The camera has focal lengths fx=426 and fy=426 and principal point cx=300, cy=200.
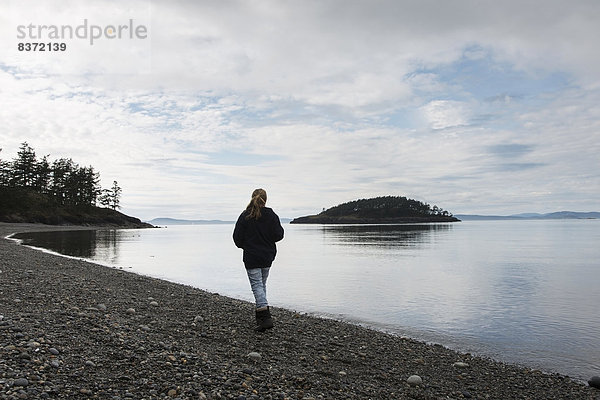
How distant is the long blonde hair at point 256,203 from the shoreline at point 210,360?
293 centimetres

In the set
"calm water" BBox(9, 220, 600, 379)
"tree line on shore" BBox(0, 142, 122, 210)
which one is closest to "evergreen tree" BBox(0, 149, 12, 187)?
"tree line on shore" BBox(0, 142, 122, 210)

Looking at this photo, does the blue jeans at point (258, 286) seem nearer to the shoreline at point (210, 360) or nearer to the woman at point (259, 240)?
the woman at point (259, 240)

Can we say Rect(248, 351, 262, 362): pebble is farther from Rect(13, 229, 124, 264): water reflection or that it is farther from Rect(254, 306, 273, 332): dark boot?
Rect(13, 229, 124, 264): water reflection

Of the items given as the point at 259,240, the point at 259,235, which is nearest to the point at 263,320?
the point at 259,240

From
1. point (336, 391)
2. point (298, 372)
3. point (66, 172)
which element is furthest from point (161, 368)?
point (66, 172)

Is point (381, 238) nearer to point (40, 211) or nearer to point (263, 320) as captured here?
point (263, 320)

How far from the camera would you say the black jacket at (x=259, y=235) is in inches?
429

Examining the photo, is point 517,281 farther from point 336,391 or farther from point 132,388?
point 132,388

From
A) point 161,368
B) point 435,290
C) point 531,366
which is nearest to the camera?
point 161,368

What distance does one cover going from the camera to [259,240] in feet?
35.9

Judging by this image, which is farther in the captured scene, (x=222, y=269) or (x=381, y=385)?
(x=222, y=269)

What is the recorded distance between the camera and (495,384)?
8609mm

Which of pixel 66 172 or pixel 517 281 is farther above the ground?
pixel 66 172

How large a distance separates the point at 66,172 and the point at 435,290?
133931 mm
